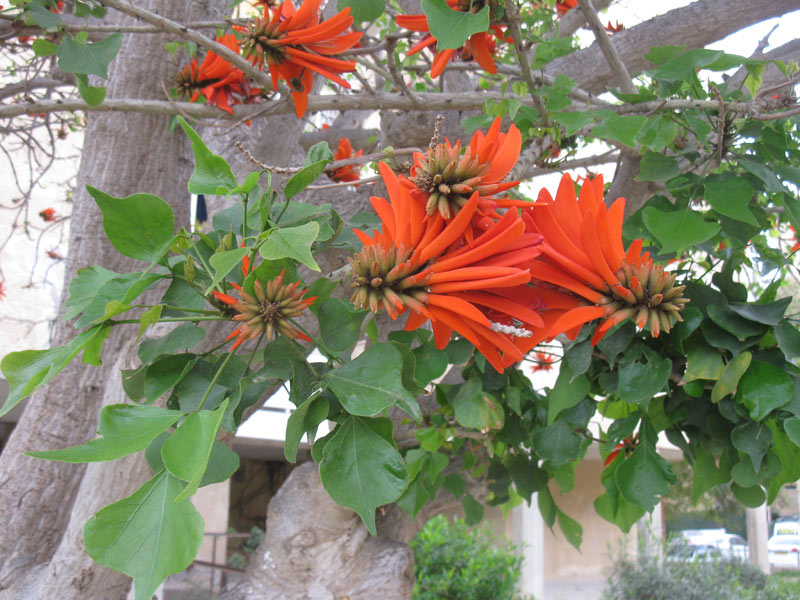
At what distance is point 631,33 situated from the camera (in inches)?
61.8

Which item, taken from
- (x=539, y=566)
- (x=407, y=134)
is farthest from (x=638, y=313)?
(x=539, y=566)

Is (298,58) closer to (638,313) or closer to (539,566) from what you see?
(638,313)

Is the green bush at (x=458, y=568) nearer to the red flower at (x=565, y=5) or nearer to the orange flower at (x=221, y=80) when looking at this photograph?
the red flower at (x=565, y=5)

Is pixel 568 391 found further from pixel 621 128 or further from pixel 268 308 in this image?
pixel 268 308

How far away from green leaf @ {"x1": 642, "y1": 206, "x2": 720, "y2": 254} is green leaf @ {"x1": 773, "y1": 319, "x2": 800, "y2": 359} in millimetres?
135

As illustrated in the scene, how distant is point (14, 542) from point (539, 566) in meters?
6.07

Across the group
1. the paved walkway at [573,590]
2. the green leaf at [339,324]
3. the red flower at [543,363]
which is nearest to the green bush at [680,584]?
the paved walkway at [573,590]

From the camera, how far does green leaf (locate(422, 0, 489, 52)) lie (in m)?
0.61

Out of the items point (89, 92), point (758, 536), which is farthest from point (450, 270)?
point (758, 536)

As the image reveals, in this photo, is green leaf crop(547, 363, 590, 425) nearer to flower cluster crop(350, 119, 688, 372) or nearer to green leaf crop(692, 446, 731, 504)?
green leaf crop(692, 446, 731, 504)

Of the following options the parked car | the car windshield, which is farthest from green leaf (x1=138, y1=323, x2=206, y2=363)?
the parked car

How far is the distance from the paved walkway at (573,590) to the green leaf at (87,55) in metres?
8.15

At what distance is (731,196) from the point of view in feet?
2.67

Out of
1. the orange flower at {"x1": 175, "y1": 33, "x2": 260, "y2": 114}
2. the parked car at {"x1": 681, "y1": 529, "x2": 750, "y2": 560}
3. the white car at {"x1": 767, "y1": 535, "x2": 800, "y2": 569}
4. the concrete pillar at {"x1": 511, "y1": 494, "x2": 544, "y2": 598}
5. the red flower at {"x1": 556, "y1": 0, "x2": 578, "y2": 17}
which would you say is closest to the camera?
the orange flower at {"x1": 175, "y1": 33, "x2": 260, "y2": 114}
